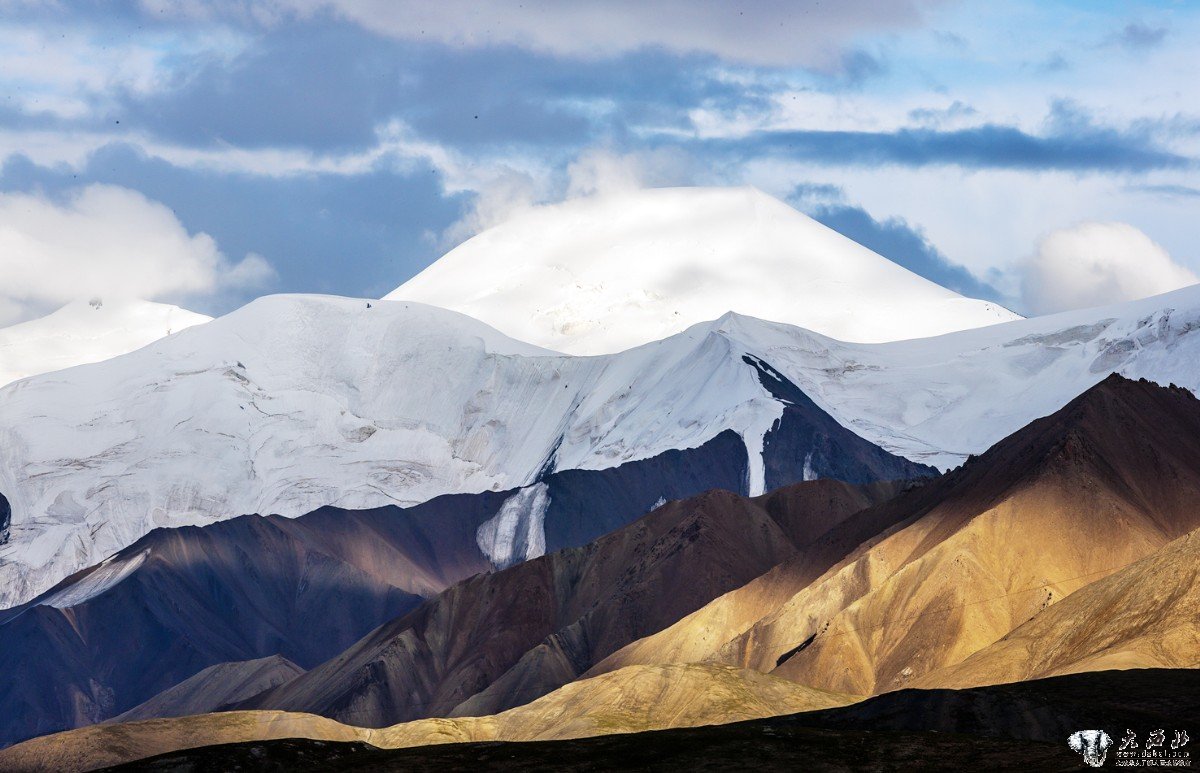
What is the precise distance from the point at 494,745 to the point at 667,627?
77133mm

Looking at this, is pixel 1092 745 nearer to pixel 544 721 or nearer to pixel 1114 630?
pixel 1114 630

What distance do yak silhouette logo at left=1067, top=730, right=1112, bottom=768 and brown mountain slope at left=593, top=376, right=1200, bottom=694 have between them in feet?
164

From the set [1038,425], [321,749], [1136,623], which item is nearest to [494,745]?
[321,749]

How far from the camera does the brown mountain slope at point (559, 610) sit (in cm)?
17162

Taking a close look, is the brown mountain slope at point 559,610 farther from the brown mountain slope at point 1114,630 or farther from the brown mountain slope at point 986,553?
the brown mountain slope at point 1114,630

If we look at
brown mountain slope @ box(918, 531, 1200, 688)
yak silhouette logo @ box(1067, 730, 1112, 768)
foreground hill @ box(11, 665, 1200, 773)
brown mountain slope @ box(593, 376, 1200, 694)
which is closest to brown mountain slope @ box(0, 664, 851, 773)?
foreground hill @ box(11, 665, 1200, 773)

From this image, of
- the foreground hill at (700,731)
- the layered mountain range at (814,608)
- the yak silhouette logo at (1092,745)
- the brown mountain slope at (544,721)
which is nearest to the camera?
the yak silhouette logo at (1092,745)

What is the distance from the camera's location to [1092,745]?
74250 mm

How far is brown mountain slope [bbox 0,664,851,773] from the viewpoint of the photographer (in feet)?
393

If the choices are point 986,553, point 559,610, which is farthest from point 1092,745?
point 559,610

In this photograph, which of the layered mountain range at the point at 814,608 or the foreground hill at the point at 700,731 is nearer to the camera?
the foreground hill at the point at 700,731

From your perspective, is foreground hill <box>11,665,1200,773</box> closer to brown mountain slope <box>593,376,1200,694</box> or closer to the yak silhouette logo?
the yak silhouette logo

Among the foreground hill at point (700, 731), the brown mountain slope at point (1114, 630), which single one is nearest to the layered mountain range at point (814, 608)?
the brown mountain slope at point (1114, 630)

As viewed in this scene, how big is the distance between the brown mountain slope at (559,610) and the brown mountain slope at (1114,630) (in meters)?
51.8
